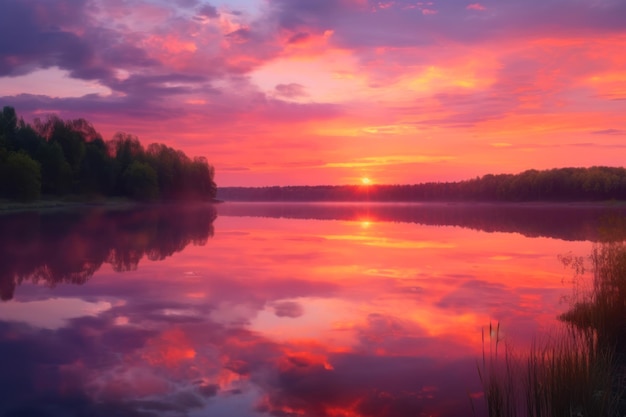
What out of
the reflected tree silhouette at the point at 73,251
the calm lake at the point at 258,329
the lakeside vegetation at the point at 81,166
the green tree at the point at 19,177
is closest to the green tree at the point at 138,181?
the lakeside vegetation at the point at 81,166

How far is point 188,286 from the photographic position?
20.8 meters

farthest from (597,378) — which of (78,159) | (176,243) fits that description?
(78,159)

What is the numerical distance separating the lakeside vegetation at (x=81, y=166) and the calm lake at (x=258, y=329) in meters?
67.7

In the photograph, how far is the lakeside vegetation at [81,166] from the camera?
293ft

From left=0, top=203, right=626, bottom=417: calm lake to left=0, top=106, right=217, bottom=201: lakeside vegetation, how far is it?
2665 inches

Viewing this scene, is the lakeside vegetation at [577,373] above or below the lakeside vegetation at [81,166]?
below

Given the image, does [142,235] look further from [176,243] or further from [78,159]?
[78,159]

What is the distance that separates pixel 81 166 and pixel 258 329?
396ft

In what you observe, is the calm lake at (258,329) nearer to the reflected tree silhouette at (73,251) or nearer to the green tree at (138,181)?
the reflected tree silhouette at (73,251)

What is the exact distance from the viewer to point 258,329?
47.3 ft

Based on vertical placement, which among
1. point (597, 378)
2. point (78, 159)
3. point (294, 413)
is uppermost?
point (78, 159)

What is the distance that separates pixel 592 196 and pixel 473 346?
510 feet

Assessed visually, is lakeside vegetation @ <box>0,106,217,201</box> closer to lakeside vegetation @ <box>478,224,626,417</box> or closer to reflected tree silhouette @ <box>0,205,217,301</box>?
reflected tree silhouette @ <box>0,205,217,301</box>

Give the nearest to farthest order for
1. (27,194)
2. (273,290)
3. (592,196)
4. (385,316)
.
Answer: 1. (385,316)
2. (273,290)
3. (27,194)
4. (592,196)
